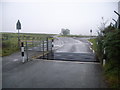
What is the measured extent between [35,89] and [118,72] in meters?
3.15

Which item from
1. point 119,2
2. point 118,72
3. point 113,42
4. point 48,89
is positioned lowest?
point 48,89

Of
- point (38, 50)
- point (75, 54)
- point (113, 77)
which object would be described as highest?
point (38, 50)

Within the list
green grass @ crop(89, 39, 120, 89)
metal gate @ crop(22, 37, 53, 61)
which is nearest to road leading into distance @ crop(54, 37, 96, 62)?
metal gate @ crop(22, 37, 53, 61)

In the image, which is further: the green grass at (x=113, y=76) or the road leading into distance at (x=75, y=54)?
the road leading into distance at (x=75, y=54)

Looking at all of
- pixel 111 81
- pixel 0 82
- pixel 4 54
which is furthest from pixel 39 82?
pixel 4 54

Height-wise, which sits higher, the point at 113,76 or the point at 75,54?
the point at 75,54

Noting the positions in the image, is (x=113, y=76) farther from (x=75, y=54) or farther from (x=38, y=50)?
(x=38, y=50)

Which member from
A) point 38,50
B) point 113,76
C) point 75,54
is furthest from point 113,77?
point 38,50

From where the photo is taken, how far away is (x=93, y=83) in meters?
4.02

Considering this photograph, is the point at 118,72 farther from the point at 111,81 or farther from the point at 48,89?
the point at 48,89

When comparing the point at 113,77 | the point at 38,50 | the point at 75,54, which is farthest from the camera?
the point at 38,50

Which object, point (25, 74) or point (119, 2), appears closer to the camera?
point (25, 74)

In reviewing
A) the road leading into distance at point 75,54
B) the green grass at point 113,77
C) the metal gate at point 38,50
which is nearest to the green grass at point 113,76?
the green grass at point 113,77

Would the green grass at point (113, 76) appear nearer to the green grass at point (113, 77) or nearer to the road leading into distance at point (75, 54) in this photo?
the green grass at point (113, 77)
